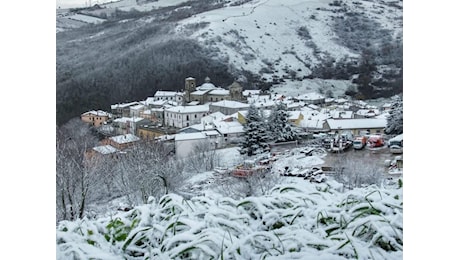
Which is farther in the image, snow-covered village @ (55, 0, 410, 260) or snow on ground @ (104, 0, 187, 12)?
snow on ground @ (104, 0, 187, 12)

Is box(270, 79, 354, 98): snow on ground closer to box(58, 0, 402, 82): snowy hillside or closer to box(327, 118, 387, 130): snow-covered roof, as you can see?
box(58, 0, 402, 82): snowy hillside

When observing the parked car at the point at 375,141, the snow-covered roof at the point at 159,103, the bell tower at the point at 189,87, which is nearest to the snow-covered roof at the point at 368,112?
the parked car at the point at 375,141

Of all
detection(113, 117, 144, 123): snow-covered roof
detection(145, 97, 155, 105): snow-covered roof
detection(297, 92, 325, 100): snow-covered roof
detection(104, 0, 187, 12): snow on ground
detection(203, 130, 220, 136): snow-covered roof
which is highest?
detection(104, 0, 187, 12): snow on ground

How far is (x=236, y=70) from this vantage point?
96.2 inches

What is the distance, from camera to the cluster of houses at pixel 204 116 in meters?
2.31

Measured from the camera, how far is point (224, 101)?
240cm

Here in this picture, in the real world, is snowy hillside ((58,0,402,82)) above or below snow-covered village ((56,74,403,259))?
above

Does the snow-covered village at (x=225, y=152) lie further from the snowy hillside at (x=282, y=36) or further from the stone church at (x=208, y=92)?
the snowy hillside at (x=282, y=36)

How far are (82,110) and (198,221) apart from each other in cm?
105

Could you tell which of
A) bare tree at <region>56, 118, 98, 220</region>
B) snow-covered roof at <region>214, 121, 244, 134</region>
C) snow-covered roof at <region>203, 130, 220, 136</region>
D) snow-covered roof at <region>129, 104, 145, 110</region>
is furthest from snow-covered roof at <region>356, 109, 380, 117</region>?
bare tree at <region>56, 118, 98, 220</region>

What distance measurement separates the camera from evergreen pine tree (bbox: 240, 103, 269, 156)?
7.60 ft

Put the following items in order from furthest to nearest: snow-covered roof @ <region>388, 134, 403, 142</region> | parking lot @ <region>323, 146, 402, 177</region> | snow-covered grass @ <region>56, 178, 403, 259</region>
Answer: parking lot @ <region>323, 146, 402, 177</region>
snow-covered roof @ <region>388, 134, 403, 142</region>
snow-covered grass @ <region>56, 178, 403, 259</region>

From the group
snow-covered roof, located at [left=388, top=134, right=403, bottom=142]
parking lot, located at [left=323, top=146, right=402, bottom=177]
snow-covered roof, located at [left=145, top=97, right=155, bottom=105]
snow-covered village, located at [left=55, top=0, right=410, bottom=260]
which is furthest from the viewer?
snow-covered roof, located at [left=145, top=97, right=155, bottom=105]
